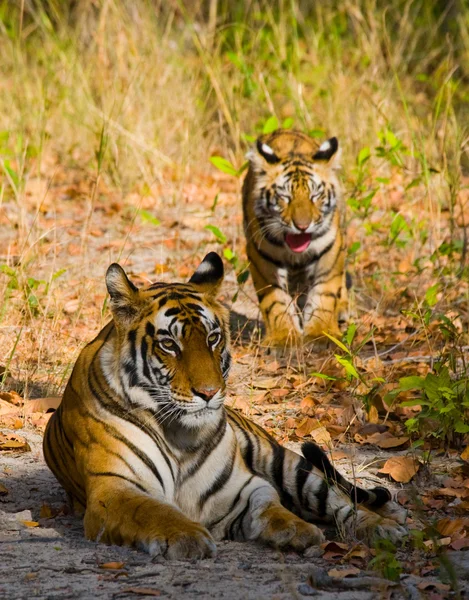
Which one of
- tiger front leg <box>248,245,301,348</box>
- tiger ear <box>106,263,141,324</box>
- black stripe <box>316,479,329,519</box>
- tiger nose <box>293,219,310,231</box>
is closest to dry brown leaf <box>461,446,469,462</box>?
black stripe <box>316,479,329,519</box>

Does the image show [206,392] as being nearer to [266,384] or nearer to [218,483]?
[218,483]

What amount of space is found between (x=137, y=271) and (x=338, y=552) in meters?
Result: 4.39

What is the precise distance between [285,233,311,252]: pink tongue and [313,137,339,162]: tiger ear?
54cm

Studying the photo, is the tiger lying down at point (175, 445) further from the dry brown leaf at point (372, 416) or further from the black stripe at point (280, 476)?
the dry brown leaf at point (372, 416)

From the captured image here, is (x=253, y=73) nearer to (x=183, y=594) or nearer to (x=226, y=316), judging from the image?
(x=226, y=316)

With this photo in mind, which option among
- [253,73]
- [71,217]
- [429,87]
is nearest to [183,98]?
[253,73]

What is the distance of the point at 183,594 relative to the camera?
2.98 metres

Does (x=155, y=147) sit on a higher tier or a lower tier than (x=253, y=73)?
lower

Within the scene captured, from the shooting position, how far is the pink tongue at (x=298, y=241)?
669 cm

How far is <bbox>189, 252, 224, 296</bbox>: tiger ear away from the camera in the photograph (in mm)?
4109

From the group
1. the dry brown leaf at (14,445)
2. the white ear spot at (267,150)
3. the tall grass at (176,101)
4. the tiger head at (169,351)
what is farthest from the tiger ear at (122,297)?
the tall grass at (176,101)

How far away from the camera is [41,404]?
17.1 feet

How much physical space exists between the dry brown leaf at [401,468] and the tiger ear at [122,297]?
1284 mm

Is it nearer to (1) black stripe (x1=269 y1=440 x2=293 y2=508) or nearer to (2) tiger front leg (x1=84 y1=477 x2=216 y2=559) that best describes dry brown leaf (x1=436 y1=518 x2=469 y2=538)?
(1) black stripe (x1=269 y1=440 x2=293 y2=508)
